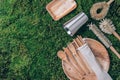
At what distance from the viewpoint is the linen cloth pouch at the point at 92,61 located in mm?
4250


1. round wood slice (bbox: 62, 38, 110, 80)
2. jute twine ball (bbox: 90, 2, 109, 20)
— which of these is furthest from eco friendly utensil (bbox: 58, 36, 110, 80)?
jute twine ball (bbox: 90, 2, 109, 20)

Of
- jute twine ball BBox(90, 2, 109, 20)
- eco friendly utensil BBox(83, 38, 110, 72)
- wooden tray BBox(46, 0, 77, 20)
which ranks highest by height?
wooden tray BBox(46, 0, 77, 20)

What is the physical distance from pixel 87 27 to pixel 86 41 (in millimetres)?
201

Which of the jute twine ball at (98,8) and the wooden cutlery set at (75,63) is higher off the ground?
the jute twine ball at (98,8)

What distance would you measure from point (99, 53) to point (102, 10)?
51cm

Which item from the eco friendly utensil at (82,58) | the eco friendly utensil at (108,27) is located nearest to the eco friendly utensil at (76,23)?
the eco friendly utensil at (82,58)

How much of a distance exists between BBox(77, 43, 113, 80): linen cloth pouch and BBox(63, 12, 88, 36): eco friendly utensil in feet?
0.75

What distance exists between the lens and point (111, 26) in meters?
4.39

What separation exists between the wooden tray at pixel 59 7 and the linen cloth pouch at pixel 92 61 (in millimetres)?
494

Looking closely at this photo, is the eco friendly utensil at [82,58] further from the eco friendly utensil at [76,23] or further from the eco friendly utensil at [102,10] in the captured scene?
the eco friendly utensil at [102,10]

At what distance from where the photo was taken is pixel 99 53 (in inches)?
171

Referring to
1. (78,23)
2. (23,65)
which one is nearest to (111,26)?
(78,23)

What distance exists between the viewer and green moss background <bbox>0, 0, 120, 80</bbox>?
445cm

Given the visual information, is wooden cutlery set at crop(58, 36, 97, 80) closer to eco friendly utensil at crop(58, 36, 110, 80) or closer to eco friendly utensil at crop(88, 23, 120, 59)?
eco friendly utensil at crop(58, 36, 110, 80)
